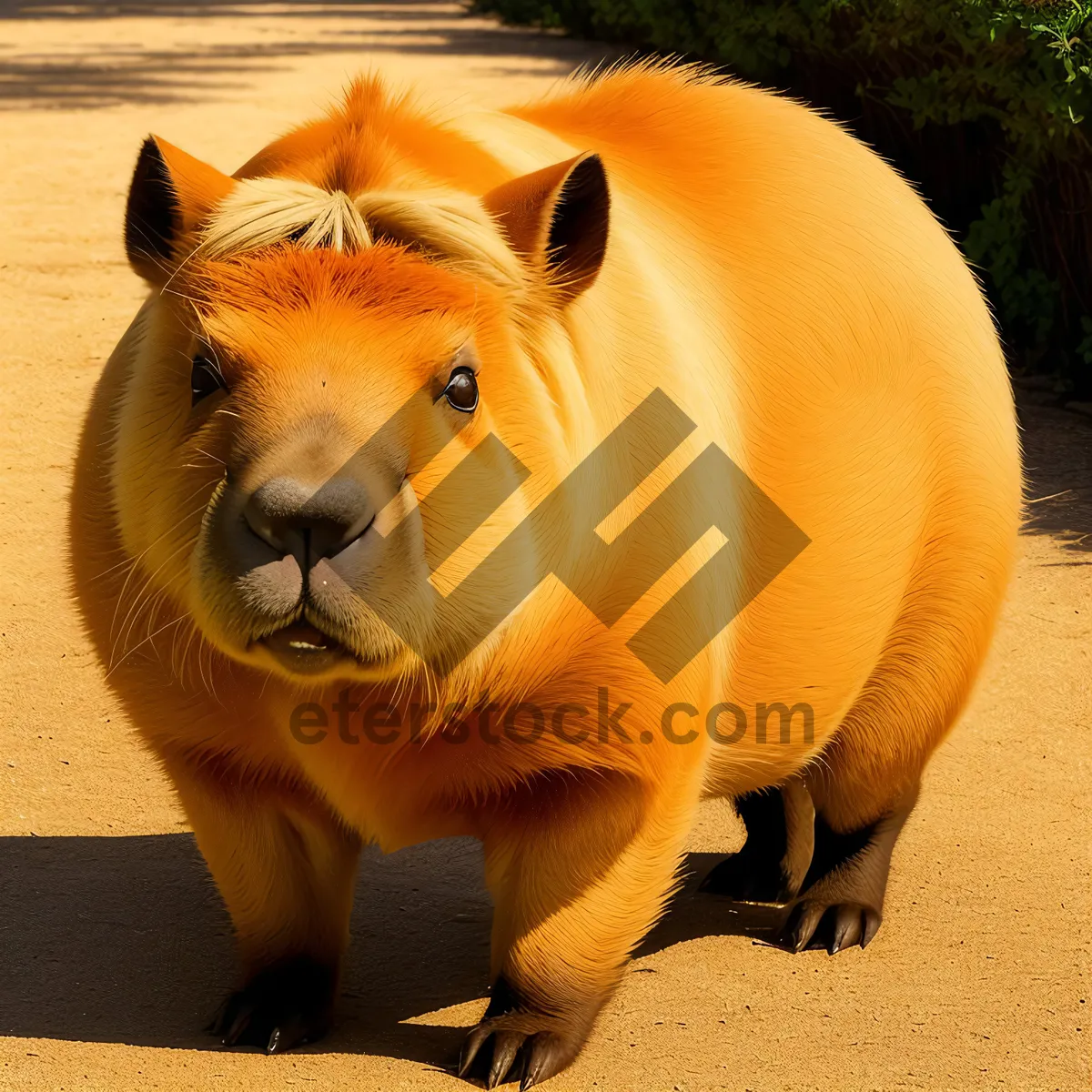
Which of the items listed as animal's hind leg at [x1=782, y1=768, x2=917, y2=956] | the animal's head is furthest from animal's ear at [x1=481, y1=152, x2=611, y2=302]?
animal's hind leg at [x1=782, y1=768, x2=917, y2=956]

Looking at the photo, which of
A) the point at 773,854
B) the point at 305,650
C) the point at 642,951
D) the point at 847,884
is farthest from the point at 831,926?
the point at 305,650

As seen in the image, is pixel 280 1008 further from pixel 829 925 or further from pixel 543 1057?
pixel 829 925

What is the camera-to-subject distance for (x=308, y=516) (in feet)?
8.32

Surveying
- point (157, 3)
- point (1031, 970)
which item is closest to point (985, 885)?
point (1031, 970)

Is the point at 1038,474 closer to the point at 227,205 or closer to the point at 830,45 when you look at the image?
the point at 830,45

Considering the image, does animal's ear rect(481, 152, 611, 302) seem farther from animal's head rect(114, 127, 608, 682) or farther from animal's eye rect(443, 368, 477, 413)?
animal's eye rect(443, 368, 477, 413)

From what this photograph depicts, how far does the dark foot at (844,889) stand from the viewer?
399 cm

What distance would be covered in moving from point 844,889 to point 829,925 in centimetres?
10

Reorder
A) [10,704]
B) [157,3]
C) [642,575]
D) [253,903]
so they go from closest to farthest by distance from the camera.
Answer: [642,575] < [253,903] < [10,704] < [157,3]

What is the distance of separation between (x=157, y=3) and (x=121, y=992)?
2307cm

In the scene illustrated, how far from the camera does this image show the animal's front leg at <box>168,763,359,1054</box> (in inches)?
132

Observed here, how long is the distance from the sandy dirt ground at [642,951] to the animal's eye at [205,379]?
3.12ft

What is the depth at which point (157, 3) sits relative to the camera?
24.3 metres

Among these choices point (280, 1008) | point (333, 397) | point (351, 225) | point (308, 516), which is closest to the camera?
point (308, 516)
